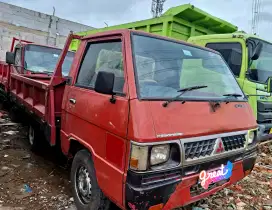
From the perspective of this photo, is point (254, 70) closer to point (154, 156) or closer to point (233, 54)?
point (233, 54)

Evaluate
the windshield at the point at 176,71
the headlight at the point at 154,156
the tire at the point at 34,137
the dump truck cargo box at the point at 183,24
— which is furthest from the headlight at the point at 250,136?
the dump truck cargo box at the point at 183,24

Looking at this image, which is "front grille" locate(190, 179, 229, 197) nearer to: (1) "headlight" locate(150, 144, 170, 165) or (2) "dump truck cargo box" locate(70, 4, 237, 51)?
(1) "headlight" locate(150, 144, 170, 165)

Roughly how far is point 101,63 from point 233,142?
5.27 ft

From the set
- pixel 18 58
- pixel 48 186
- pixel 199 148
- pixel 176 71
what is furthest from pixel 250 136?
pixel 18 58

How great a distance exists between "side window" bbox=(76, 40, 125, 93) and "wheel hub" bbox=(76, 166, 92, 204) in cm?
94

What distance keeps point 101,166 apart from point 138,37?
4.24 ft

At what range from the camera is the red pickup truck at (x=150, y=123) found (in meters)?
2.01

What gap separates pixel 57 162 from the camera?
4.30 meters

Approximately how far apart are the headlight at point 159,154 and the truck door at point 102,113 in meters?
0.23

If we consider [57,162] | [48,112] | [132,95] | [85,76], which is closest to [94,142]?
[132,95]

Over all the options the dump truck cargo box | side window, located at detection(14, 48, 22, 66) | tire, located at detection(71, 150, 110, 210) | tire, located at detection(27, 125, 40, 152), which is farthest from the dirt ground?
the dump truck cargo box

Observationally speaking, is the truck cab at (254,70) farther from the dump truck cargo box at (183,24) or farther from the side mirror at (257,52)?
the dump truck cargo box at (183,24)

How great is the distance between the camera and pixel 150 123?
199 cm

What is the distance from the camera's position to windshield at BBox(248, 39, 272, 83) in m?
4.91
